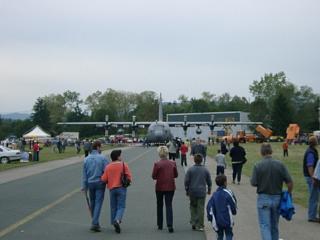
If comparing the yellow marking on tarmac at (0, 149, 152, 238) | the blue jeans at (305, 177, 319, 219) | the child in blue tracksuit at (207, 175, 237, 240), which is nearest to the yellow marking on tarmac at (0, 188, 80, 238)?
the yellow marking on tarmac at (0, 149, 152, 238)

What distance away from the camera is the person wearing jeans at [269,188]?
8.80 meters

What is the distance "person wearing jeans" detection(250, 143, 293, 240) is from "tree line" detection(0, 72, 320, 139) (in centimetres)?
10764

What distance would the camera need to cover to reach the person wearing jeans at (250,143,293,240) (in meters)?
8.80

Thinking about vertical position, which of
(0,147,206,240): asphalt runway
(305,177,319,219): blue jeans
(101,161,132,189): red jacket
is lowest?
(0,147,206,240): asphalt runway

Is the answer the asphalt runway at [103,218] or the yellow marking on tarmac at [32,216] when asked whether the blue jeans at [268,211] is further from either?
the yellow marking on tarmac at [32,216]

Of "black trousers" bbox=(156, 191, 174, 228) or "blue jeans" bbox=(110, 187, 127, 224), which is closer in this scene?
"blue jeans" bbox=(110, 187, 127, 224)

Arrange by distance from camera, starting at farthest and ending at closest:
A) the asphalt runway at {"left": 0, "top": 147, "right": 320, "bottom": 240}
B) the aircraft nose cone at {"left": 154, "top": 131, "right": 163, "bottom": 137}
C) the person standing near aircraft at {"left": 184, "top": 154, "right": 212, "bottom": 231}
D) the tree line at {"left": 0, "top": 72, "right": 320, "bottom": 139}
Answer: the tree line at {"left": 0, "top": 72, "right": 320, "bottom": 139}
the aircraft nose cone at {"left": 154, "top": 131, "right": 163, "bottom": 137}
the person standing near aircraft at {"left": 184, "top": 154, "right": 212, "bottom": 231}
the asphalt runway at {"left": 0, "top": 147, "right": 320, "bottom": 240}

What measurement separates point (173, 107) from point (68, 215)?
555 feet

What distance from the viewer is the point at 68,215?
44.4 feet

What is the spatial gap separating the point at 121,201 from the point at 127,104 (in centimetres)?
17165

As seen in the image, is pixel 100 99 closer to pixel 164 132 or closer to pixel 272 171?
pixel 164 132

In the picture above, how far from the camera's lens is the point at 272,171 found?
29.1ft

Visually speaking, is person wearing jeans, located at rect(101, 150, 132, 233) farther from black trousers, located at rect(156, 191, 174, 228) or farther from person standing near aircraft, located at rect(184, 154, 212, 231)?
person standing near aircraft, located at rect(184, 154, 212, 231)

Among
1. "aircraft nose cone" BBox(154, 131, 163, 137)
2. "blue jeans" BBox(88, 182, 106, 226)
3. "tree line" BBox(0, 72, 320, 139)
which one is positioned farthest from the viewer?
"tree line" BBox(0, 72, 320, 139)
